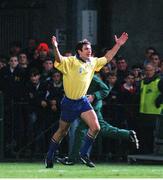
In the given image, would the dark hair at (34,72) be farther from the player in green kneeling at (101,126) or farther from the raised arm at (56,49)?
the raised arm at (56,49)

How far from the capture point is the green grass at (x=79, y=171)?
15945 mm

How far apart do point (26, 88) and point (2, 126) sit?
0.89m

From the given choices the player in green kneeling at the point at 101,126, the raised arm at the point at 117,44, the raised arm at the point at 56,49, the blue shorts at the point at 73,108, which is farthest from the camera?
the player in green kneeling at the point at 101,126

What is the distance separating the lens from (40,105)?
68.0 ft

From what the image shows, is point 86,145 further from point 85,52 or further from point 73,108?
point 85,52

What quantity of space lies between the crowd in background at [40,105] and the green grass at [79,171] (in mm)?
1282

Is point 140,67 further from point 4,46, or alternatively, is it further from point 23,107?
point 4,46

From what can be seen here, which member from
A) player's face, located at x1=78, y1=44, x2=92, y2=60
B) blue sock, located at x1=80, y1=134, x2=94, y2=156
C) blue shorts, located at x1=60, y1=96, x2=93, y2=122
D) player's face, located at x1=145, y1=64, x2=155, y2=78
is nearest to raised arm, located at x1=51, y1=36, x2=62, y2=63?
player's face, located at x1=78, y1=44, x2=92, y2=60

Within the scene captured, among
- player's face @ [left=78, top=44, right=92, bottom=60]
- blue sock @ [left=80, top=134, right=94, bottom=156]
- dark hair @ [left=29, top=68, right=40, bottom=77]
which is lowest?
blue sock @ [left=80, top=134, right=94, bottom=156]

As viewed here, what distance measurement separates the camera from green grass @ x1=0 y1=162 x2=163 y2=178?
1595cm

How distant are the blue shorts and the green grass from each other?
34.2 inches

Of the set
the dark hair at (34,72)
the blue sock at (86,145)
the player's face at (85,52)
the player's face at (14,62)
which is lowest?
the blue sock at (86,145)

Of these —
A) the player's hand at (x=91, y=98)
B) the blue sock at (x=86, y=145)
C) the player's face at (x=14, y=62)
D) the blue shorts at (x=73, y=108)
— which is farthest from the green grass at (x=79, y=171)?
the player's face at (x=14, y=62)

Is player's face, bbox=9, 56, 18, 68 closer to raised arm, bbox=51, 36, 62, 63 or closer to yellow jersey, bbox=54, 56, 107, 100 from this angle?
yellow jersey, bbox=54, 56, 107, 100
